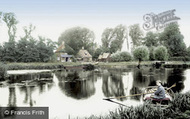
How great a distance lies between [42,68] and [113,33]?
32074mm

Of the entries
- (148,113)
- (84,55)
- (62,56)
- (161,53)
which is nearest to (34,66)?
(62,56)

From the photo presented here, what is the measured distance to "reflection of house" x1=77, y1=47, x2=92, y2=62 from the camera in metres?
47.9

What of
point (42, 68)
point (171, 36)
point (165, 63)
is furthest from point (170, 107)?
point (171, 36)

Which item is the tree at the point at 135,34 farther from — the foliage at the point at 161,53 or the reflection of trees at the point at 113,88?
the reflection of trees at the point at 113,88

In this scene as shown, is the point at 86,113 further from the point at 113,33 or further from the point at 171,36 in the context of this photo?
the point at 113,33

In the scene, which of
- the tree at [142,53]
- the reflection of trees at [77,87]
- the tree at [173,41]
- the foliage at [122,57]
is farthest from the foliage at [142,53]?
the reflection of trees at [77,87]

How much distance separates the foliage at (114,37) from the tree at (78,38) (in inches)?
190

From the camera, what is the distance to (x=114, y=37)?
56.1 metres

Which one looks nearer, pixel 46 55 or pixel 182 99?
pixel 182 99

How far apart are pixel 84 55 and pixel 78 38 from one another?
783cm

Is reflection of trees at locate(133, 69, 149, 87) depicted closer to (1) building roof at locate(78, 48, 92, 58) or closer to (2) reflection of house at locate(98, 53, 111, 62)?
(1) building roof at locate(78, 48, 92, 58)

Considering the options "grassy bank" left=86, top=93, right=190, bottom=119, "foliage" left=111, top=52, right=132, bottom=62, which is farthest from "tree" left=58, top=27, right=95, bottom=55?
"grassy bank" left=86, top=93, right=190, bottom=119

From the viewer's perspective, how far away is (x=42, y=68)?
3266cm

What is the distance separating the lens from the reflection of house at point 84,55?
47894mm
